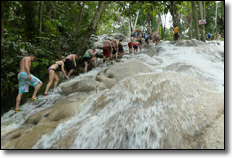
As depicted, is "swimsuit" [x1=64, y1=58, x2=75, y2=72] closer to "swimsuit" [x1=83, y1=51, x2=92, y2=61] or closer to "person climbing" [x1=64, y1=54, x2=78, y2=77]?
"person climbing" [x1=64, y1=54, x2=78, y2=77]

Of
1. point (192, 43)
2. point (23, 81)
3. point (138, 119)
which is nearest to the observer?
point (138, 119)

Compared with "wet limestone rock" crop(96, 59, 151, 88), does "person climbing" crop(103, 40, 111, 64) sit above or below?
above

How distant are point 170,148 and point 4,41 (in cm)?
461

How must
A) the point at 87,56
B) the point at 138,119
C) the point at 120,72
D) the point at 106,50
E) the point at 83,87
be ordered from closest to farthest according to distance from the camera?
the point at 138,119
the point at 83,87
the point at 120,72
the point at 87,56
the point at 106,50

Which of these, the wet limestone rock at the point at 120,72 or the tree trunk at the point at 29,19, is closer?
the wet limestone rock at the point at 120,72

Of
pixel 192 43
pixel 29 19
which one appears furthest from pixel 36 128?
pixel 192 43

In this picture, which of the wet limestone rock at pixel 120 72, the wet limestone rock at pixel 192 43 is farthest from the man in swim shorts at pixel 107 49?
the wet limestone rock at pixel 192 43

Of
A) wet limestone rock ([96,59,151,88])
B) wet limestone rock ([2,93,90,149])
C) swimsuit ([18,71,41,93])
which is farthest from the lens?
wet limestone rock ([96,59,151,88])

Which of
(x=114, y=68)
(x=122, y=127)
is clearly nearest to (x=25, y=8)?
(x=114, y=68)

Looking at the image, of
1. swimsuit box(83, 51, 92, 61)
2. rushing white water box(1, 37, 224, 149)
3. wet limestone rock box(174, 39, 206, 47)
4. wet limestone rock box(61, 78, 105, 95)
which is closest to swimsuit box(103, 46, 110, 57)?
swimsuit box(83, 51, 92, 61)

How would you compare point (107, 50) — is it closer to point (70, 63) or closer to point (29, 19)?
point (70, 63)

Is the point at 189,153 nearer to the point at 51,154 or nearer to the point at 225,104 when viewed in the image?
the point at 225,104

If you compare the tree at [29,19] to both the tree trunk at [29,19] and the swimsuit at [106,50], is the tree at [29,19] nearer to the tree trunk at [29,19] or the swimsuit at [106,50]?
the tree trunk at [29,19]

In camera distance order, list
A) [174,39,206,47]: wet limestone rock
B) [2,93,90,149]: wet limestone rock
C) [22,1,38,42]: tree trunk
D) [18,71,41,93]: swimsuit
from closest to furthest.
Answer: [2,93,90,149]: wet limestone rock < [18,71,41,93]: swimsuit < [22,1,38,42]: tree trunk < [174,39,206,47]: wet limestone rock
